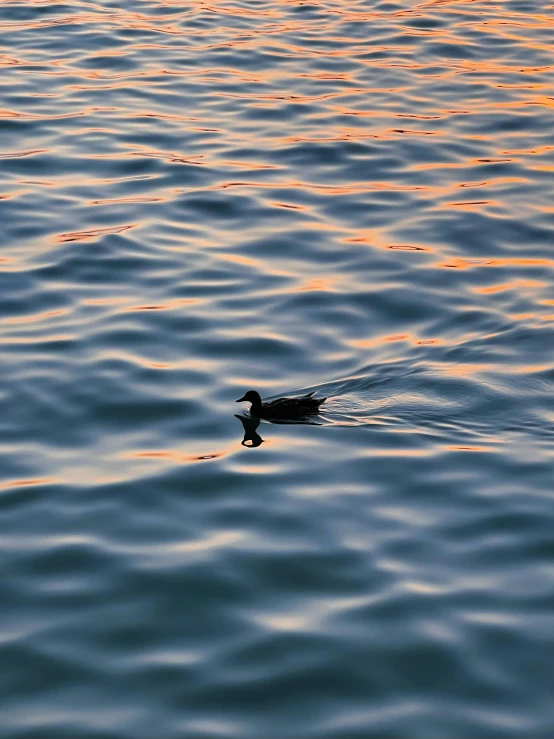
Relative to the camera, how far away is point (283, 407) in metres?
10.0

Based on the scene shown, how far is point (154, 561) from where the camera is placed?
8.09 metres

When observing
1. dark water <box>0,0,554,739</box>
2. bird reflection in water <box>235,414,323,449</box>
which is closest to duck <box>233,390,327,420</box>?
bird reflection in water <box>235,414,323,449</box>

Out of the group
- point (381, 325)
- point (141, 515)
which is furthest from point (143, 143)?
point (141, 515)

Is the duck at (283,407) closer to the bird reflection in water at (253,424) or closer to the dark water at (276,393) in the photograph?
the bird reflection in water at (253,424)

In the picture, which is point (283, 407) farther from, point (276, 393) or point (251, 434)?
point (276, 393)

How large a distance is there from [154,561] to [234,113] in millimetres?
11390

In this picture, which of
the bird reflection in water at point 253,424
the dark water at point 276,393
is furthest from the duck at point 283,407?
the dark water at point 276,393

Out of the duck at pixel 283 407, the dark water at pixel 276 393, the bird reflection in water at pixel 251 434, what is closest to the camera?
the dark water at pixel 276 393

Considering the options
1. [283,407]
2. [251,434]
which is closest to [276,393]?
[283,407]

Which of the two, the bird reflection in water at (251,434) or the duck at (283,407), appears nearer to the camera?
the bird reflection in water at (251,434)

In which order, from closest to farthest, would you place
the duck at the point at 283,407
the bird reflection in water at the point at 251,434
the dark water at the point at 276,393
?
the dark water at the point at 276,393
the bird reflection in water at the point at 251,434
the duck at the point at 283,407

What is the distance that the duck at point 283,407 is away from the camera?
10.0 m

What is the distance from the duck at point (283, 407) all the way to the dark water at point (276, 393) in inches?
5.7

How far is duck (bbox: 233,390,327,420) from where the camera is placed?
1002cm
